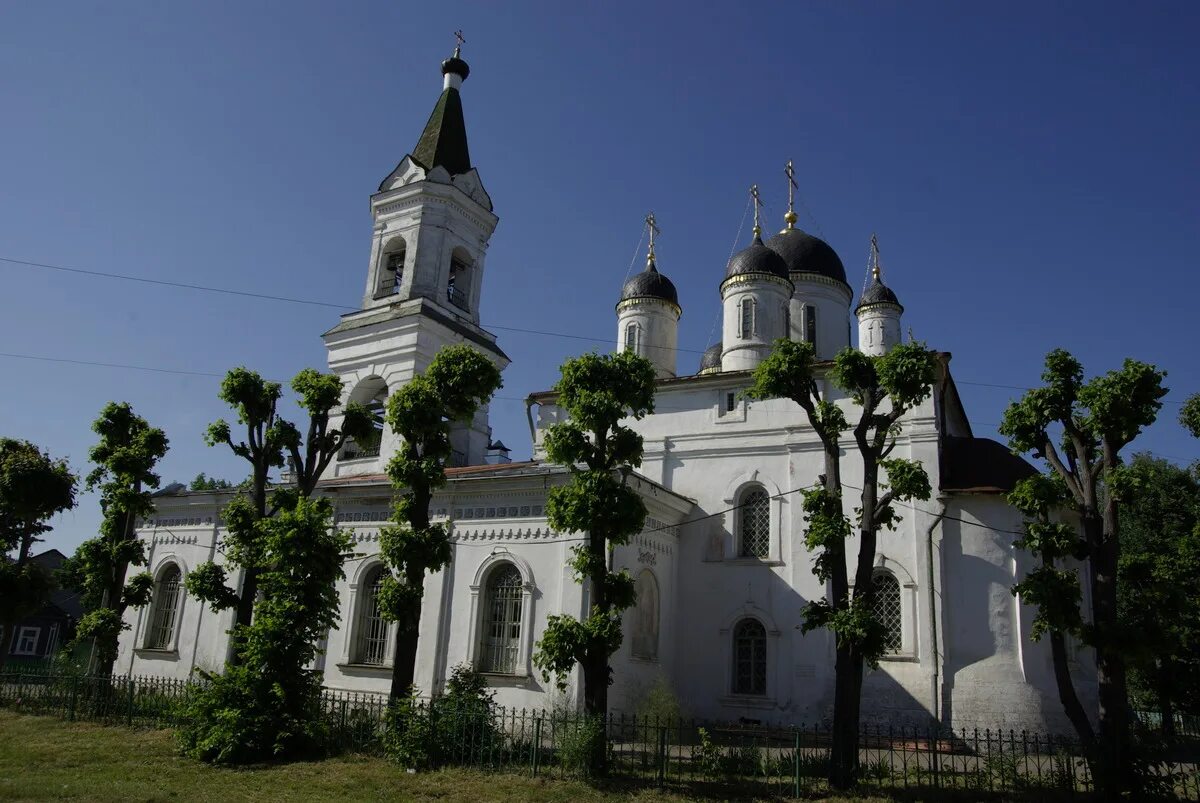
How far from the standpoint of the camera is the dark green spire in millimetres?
25984

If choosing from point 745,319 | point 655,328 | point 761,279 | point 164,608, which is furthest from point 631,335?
point 164,608

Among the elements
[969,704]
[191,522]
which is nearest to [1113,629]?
[969,704]

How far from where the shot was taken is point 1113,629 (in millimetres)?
12000

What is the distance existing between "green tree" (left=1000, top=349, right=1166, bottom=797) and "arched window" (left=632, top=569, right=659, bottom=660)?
26.3 feet

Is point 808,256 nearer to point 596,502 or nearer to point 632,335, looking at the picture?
point 632,335

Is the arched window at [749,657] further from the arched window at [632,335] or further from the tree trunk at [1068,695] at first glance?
the arched window at [632,335]

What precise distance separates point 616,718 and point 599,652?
16.5 ft

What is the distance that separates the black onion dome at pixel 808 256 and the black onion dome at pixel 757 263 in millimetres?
900

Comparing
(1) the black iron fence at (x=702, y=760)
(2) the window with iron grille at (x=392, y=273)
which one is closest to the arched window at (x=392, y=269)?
(2) the window with iron grille at (x=392, y=273)

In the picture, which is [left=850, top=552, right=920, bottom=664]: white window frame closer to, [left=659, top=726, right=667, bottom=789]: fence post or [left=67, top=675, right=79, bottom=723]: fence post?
[left=659, top=726, right=667, bottom=789]: fence post

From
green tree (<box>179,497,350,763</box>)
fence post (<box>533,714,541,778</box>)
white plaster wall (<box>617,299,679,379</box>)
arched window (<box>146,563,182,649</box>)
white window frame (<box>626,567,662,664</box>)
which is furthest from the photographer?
white plaster wall (<box>617,299,679,379</box>)

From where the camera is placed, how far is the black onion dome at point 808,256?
26.3 meters

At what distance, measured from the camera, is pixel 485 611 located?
1841 centimetres

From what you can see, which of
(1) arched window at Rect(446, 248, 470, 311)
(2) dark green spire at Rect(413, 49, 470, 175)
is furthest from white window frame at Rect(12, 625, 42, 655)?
(2) dark green spire at Rect(413, 49, 470, 175)
